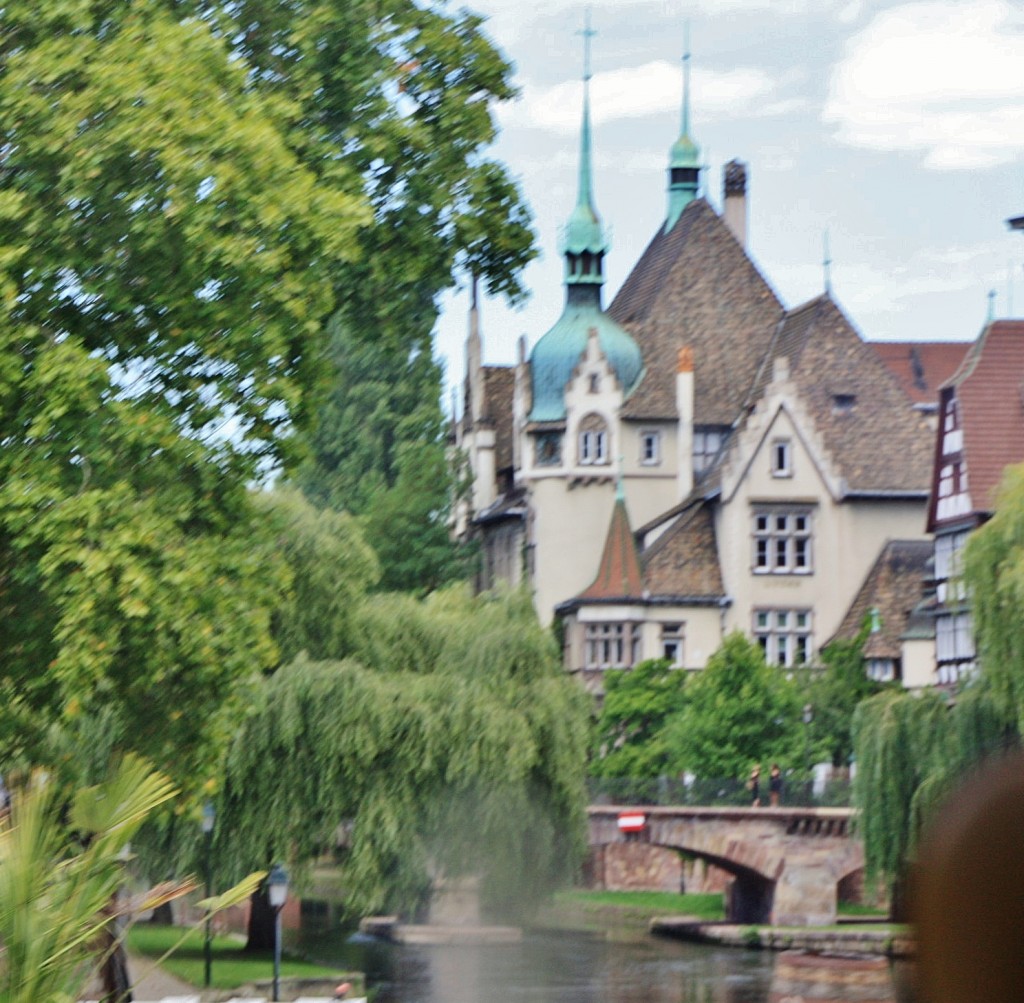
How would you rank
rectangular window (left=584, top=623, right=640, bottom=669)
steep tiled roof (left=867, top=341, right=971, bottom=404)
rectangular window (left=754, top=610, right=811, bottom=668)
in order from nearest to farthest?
rectangular window (left=584, top=623, right=640, bottom=669) → rectangular window (left=754, top=610, right=811, bottom=668) → steep tiled roof (left=867, top=341, right=971, bottom=404)

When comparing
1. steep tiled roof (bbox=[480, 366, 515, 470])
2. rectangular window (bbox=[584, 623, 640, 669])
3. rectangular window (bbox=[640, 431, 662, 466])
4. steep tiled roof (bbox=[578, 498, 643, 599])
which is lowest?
rectangular window (bbox=[584, 623, 640, 669])

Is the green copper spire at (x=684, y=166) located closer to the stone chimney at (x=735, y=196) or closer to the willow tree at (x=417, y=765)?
the stone chimney at (x=735, y=196)

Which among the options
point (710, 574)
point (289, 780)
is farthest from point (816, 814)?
point (289, 780)

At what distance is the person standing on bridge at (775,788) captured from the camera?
2051 inches

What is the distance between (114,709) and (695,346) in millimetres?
50903

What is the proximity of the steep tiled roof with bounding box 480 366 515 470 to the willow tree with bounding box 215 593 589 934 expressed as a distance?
32.8 metres

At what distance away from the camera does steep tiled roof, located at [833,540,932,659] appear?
57125 mm

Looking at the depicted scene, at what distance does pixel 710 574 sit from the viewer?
205 feet

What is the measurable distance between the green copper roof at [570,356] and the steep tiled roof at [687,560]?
462cm

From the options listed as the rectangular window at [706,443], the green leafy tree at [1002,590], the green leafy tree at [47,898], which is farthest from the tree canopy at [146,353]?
the rectangular window at [706,443]

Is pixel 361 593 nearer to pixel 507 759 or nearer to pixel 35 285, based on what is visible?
pixel 507 759

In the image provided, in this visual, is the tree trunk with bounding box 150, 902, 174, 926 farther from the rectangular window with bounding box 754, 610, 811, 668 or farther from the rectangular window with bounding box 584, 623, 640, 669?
the rectangular window with bounding box 754, 610, 811, 668

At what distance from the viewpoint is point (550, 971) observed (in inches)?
1484

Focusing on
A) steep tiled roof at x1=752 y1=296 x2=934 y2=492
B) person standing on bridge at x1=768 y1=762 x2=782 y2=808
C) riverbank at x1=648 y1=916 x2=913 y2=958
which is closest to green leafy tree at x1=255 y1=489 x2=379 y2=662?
riverbank at x1=648 y1=916 x2=913 y2=958
